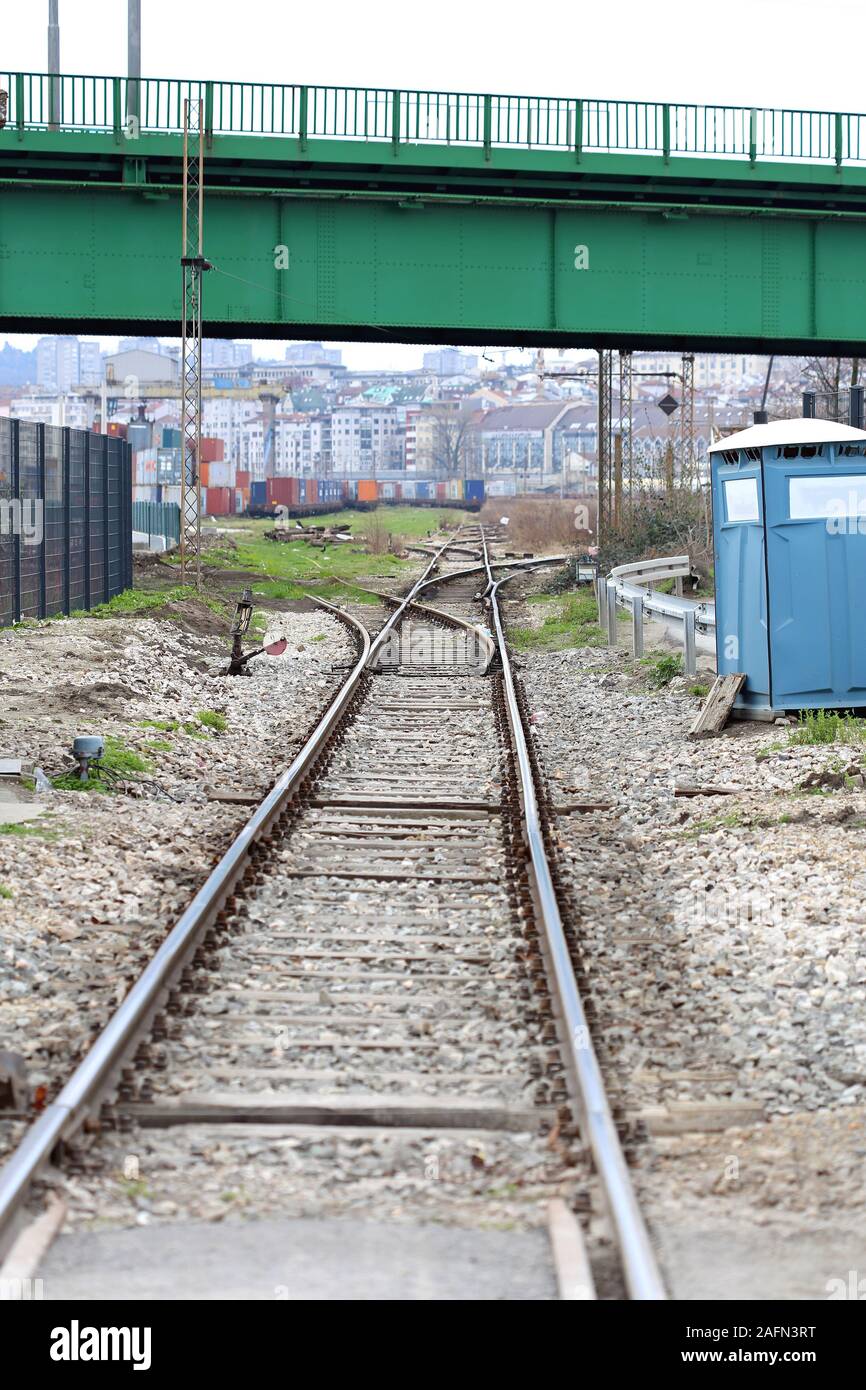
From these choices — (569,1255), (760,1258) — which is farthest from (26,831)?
(760,1258)

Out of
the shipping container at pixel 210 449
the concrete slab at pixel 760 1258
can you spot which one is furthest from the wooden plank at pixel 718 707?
the shipping container at pixel 210 449

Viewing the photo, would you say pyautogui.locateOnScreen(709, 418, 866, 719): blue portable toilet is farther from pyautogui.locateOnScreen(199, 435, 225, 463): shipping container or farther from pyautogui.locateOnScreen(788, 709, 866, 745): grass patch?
pyautogui.locateOnScreen(199, 435, 225, 463): shipping container

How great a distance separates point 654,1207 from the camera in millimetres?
5047

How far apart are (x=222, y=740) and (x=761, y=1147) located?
10.3 m

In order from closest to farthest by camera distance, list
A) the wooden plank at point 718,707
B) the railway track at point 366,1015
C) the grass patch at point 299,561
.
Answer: the railway track at point 366,1015 → the wooden plank at point 718,707 → the grass patch at point 299,561

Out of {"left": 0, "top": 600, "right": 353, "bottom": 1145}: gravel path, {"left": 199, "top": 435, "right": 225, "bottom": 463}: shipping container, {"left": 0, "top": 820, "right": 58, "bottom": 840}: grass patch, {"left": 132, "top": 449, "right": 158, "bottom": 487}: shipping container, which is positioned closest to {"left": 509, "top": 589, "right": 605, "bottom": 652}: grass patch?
{"left": 0, "top": 600, "right": 353, "bottom": 1145}: gravel path

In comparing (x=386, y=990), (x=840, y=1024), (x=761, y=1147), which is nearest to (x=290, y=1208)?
(x=761, y=1147)

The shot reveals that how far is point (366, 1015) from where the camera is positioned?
6832mm

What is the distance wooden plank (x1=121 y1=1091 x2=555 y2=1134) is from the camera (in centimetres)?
566

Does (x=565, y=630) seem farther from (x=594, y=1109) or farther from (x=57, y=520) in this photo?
(x=594, y=1109)

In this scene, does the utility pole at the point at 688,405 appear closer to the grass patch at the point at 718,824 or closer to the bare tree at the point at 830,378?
the bare tree at the point at 830,378

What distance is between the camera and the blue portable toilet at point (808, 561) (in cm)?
1427

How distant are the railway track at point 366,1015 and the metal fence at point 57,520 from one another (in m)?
11.6
